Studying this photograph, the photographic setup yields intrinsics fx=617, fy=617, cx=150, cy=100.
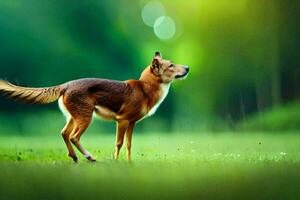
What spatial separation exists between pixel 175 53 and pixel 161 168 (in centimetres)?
81

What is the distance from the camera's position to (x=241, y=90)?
4.37 m

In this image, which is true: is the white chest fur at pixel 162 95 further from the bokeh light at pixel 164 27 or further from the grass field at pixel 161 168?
the bokeh light at pixel 164 27

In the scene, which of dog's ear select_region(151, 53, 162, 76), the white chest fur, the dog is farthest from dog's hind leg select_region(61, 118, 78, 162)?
dog's ear select_region(151, 53, 162, 76)

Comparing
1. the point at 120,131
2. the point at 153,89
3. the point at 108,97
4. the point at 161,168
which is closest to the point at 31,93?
the point at 108,97

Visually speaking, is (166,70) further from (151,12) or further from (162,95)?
(151,12)

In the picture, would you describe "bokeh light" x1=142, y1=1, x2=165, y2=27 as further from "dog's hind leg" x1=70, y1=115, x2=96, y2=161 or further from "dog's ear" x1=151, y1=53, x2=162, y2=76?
"dog's hind leg" x1=70, y1=115, x2=96, y2=161

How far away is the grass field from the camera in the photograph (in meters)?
3.84

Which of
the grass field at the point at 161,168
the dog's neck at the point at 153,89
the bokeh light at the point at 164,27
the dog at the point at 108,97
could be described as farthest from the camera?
the bokeh light at the point at 164,27

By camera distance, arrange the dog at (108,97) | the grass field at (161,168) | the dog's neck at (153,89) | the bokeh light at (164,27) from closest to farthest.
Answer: the grass field at (161,168), the dog at (108,97), the dog's neck at (153,89), the bokeh light at (164,27)

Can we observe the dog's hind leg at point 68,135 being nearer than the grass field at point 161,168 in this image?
No

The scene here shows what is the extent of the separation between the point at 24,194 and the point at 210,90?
1.48 metres

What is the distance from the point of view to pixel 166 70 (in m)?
4.09

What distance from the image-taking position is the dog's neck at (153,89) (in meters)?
4.08

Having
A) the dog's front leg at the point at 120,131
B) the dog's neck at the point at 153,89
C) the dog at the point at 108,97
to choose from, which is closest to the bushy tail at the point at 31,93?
the dog at the point at 108,97
